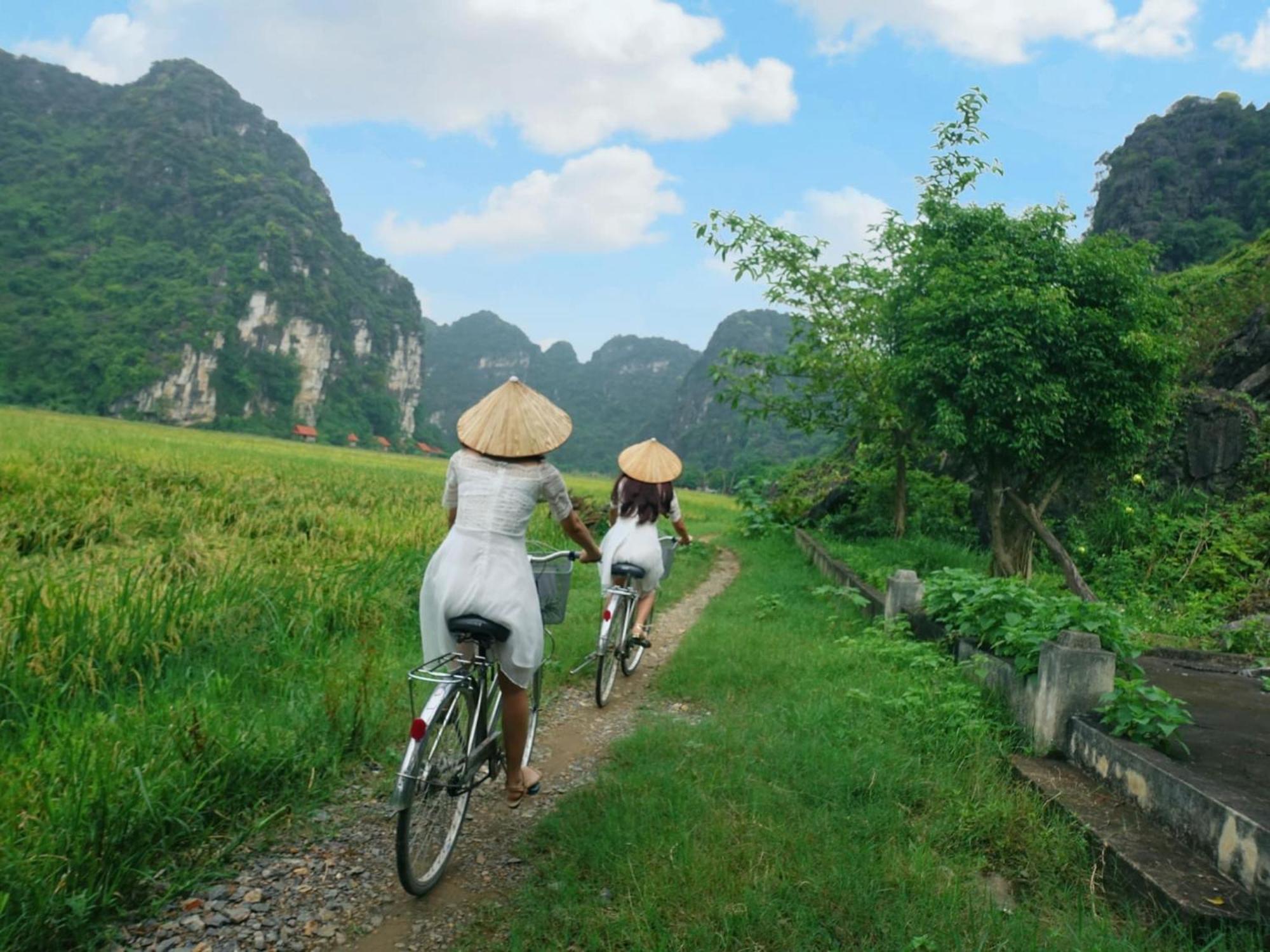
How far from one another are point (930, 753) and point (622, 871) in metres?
1.89

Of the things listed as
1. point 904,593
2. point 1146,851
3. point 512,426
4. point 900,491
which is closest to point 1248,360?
point 900,491

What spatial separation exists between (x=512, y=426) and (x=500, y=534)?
0.42m

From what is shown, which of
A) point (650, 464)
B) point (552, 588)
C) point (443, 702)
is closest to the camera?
point (443, 702)

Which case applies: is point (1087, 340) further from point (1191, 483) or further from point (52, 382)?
point (52, 382)

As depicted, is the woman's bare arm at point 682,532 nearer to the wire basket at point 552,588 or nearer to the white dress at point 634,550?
the white dress at point 634,550

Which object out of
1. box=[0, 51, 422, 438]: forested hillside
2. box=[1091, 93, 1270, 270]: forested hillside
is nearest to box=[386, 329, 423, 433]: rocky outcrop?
box=[0, 51, 422, 438]: forested hillside

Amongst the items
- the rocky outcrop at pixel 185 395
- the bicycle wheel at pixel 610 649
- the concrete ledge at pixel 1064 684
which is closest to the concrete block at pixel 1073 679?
the concrete ledge at pixel 1064 684

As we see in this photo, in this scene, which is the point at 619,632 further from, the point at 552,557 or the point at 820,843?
the point at 820,843

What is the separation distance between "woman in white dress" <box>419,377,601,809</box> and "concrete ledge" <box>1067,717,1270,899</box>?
244 centimetres

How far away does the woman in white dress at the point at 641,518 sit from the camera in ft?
19.0

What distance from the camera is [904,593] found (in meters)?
6.73

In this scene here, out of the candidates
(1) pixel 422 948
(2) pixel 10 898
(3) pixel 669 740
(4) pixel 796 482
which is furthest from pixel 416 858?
(4) pixel 796 482

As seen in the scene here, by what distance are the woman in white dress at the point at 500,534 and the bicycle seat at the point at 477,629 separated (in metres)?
0.02

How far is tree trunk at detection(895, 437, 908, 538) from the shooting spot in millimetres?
12141
